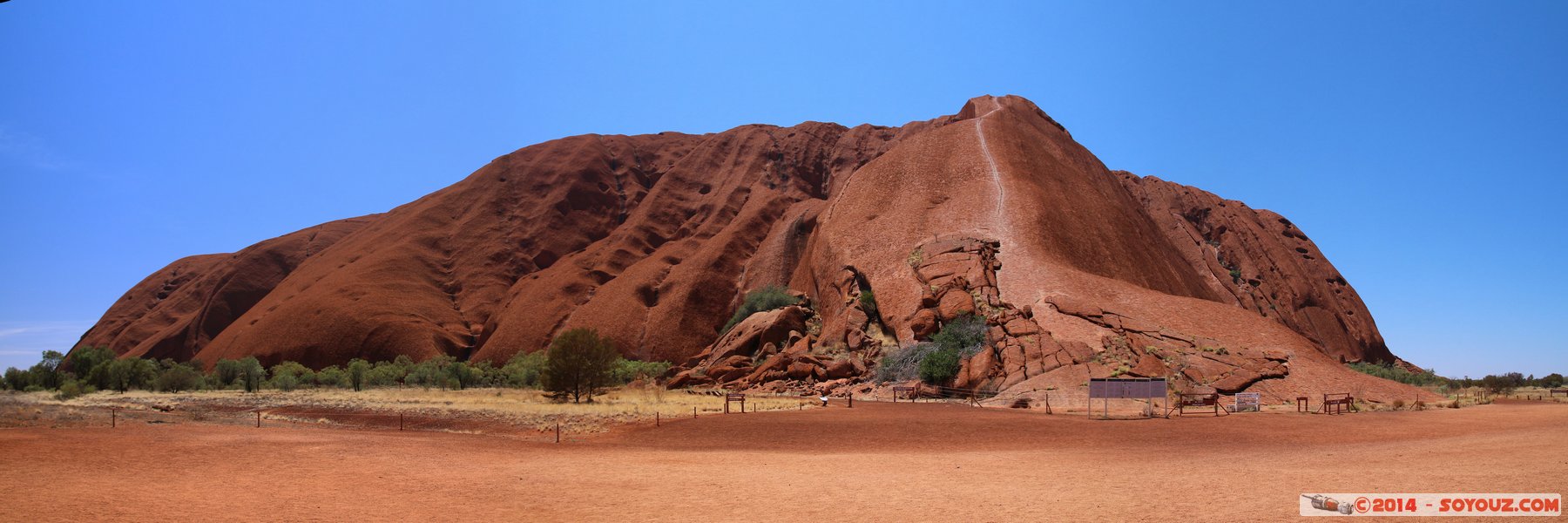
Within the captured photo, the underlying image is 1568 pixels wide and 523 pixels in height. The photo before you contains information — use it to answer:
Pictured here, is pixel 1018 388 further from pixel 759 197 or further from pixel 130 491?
pixel 759 197

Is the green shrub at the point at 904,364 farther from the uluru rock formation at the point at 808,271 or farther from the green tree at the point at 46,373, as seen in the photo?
the green tree at the point at 46,373

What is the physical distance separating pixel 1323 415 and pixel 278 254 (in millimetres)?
106010

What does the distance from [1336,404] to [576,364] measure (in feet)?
108

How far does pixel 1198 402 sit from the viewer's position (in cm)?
3209

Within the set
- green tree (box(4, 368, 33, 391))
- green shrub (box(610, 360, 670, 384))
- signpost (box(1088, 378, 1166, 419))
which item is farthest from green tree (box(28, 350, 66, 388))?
signpost (box(1088, 378, 1166, 419))

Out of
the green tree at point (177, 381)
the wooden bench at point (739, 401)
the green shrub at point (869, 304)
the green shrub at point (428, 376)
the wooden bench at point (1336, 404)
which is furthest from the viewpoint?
the green shrub at point (428, 376)

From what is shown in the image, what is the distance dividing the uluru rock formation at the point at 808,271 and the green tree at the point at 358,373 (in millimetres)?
8656

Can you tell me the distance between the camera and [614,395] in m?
46.1

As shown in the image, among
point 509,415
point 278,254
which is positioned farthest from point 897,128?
point 509,415

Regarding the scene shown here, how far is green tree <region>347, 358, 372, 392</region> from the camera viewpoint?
59.5 m

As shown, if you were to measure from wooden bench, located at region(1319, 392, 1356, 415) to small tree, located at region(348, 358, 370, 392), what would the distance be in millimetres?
54792

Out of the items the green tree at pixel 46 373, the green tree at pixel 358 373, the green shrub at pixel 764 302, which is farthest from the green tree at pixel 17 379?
the green shrub at pixel 764 302

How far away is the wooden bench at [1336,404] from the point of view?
95.3 ft

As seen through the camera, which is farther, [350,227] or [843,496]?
[350,227]
